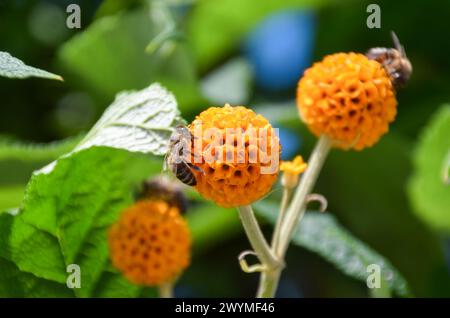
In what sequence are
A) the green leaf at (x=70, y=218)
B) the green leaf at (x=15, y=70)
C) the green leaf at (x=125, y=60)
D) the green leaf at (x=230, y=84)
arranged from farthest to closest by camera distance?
the green leaf at (x=230, y=84)
the green leaf at (x=125, y=60)
the green leaf at (x=70, y=218)
the green leaf at (x=15, y=70)

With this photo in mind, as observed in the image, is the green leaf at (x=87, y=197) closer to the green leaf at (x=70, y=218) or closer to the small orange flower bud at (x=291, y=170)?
the green leaf at (x=70, y=218)

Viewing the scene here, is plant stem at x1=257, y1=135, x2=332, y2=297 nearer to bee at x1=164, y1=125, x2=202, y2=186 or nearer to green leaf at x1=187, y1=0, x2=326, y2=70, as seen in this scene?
bee at x1=164, y1=125, x2=202, y2=186

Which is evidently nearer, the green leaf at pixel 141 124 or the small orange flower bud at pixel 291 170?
the green leaf at pixel 141 124

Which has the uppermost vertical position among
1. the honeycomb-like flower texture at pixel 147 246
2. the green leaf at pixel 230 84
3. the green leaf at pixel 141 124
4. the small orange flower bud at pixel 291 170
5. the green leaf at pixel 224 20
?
the green leaf at pixel 224 20

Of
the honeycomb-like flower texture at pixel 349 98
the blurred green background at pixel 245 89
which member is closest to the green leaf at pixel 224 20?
the blurred green background at pixel 245 89

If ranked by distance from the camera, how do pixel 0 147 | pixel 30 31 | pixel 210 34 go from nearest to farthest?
pixel 0 147
pixel 30 31
pixel 210 34
